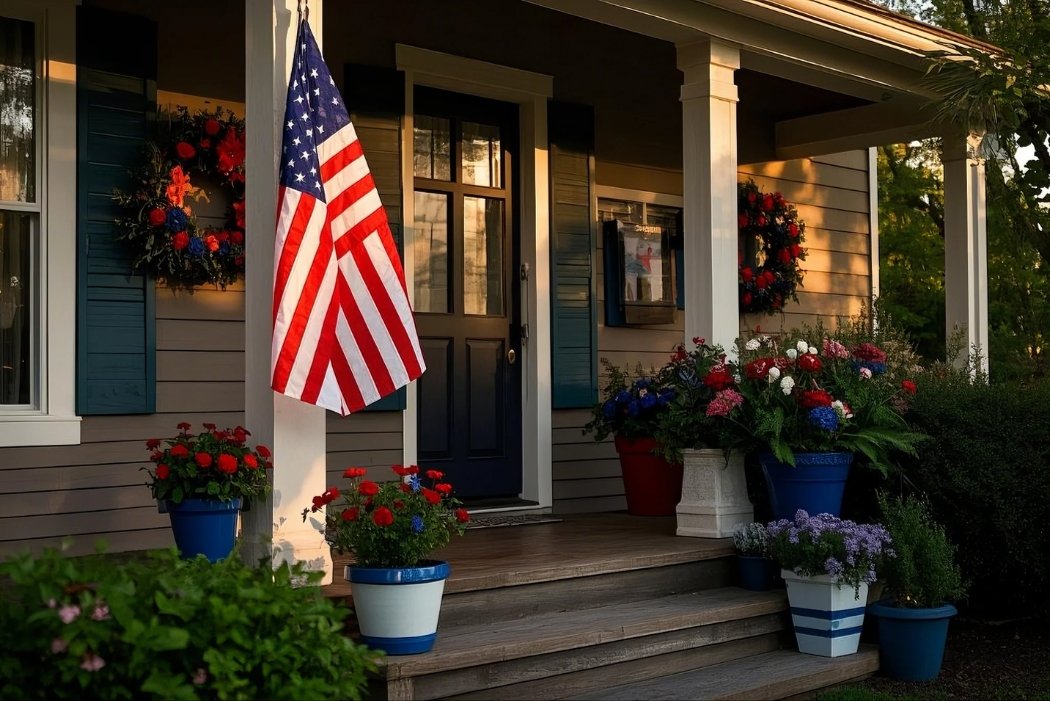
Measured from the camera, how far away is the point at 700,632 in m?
4.54

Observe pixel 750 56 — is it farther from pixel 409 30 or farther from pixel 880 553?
pixel 880 553

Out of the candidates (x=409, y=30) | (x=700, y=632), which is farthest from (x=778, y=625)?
(x=409, y=30)

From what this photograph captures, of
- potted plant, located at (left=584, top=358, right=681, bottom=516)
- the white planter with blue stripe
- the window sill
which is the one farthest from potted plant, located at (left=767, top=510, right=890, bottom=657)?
the window sill

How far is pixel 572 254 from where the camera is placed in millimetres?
6688

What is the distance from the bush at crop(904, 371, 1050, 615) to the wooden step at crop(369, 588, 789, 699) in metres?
1.01

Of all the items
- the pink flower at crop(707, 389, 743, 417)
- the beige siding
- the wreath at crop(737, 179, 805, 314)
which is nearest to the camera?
the pink flower at crop(707, 389, 743, 417)

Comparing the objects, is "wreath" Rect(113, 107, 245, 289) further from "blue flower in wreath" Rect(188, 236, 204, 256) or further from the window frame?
the window frame

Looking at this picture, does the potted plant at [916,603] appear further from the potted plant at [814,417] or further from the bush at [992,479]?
the bush at [992,479]

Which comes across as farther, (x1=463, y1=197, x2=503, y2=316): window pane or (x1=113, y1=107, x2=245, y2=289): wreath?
(x1=463, y1=197, x2=503, y2=316): window pane

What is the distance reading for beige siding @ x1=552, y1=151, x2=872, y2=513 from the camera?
22.0ft

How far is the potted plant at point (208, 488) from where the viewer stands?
3.90 meters

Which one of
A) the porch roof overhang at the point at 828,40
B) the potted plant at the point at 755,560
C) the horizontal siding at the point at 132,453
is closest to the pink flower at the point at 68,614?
the horizontal siding at the point at 132,453

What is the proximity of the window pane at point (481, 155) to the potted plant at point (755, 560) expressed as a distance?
2520 mm

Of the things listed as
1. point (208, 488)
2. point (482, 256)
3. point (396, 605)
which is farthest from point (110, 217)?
point (396, 605)
